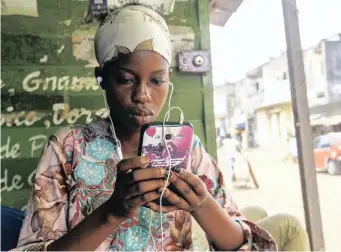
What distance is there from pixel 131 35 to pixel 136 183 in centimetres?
19

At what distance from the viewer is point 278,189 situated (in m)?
0.72

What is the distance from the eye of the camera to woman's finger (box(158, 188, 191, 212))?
349 millimetres

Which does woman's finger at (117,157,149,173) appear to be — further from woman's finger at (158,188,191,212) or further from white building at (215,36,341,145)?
white building at (215,36,341,145)

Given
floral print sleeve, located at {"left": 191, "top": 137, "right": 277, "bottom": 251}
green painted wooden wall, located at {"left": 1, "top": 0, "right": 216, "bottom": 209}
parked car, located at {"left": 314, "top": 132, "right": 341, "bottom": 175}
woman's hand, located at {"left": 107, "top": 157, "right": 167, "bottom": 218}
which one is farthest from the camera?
green painted wooden wall, located at {"left": 1, "top": 0, "right": 216, "bottom": 209}

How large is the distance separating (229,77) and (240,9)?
0.15 meters

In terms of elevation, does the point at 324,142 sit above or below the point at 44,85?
below

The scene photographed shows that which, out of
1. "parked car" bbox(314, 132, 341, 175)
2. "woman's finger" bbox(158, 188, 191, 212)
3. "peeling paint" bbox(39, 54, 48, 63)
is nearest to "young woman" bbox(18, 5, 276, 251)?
"woman's finger" bbox(158, 188, 191, 212)

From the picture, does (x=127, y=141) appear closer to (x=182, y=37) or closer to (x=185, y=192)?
(x=185, y=192)

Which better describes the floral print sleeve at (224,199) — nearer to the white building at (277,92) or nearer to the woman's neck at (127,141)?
the woman's neck at (127,141)

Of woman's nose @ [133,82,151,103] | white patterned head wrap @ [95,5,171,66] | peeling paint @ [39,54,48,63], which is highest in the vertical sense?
peeling paint @ [39,54,48,63]

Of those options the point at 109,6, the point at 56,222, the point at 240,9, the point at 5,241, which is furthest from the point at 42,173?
the point at 240,9

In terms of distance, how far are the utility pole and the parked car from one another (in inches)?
0.7

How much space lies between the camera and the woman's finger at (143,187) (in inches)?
13.0

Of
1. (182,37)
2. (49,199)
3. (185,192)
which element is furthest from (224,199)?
(182,37)
